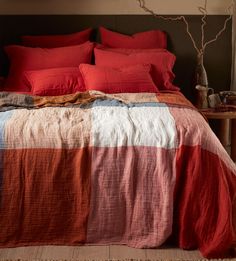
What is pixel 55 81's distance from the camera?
9.31 ft

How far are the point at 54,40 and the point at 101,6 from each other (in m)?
0.51

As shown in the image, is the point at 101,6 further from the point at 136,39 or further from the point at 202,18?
the point at 202,18

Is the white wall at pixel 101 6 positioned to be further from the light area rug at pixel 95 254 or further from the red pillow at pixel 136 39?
the light area rug at pixel 95 254

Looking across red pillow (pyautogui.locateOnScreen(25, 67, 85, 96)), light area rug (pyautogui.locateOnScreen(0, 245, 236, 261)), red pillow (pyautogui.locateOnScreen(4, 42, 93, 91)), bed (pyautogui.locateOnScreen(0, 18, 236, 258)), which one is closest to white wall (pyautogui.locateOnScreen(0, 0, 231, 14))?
red pillow (pyautogui.locateOnScreen(4, 42, 93, 91))

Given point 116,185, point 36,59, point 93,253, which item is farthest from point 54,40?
point 93,253

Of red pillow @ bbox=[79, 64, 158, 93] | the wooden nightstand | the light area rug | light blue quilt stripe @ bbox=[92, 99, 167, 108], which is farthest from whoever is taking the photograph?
the wooden nightstand

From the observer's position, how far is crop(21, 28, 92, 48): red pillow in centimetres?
330

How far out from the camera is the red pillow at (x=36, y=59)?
306 centimetres

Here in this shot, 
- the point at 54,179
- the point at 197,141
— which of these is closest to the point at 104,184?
the point at 54,179

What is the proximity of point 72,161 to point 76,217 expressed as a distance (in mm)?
275

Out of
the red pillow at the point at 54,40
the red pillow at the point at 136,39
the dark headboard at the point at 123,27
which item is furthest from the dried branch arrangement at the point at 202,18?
the red pillow at the point at 54,40

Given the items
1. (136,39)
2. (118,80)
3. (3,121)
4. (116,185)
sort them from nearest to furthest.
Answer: (116,185), (3,121), (118,80), (136,39)

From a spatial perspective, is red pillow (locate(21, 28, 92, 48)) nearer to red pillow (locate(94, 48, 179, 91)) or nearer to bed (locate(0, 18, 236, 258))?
red pillow (locate(94, 48, 179, 91))

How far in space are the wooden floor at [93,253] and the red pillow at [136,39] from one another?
1906 millimetres
